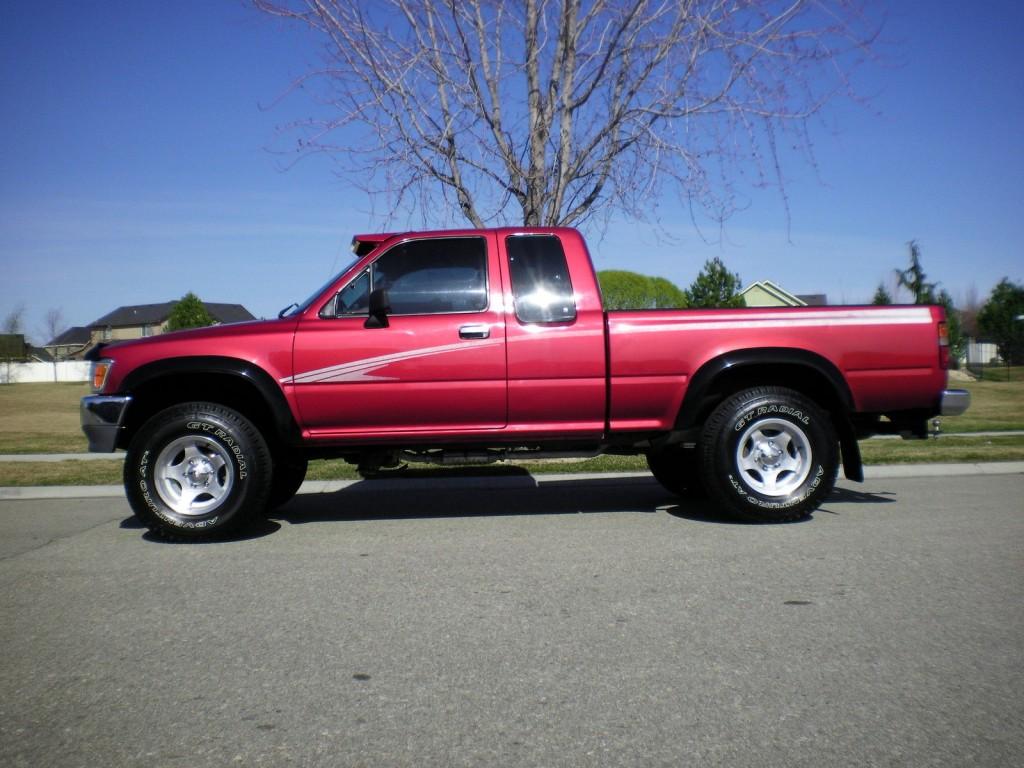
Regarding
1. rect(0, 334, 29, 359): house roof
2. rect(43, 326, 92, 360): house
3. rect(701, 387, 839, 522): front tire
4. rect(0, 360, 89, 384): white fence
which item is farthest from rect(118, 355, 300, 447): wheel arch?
rect(43, 326, 92, 360): house

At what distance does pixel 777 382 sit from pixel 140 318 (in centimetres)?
10420

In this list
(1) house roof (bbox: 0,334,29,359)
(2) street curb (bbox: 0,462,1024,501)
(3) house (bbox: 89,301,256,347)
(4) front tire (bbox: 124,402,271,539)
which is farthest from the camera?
Result: (3) house (bbox: 89,301,256,347)

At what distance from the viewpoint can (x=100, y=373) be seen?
6055 mm

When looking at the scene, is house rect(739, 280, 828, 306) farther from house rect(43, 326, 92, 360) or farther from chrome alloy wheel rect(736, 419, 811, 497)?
house rect(43, 326, 92, 360)

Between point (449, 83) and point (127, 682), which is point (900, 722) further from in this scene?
point (449, 83)

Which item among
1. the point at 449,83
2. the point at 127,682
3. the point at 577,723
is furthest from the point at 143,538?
the point at 449,83

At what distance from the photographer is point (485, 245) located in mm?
6352

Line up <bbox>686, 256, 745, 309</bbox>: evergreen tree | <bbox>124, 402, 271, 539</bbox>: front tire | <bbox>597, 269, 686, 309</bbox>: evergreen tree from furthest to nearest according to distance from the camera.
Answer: <bbox>597, 269, 686, 309</bbox>: evergreen tree
<bbox>686, 256, 745, 309</bbox>: evergreen tree
<bbox>124, 402, 271, 539</bbox>: front tire

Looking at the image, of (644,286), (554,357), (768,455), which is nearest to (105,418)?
(554,357)

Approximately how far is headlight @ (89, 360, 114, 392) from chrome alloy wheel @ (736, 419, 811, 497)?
4.51 metres

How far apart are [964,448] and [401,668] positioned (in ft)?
32.6

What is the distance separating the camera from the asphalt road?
2613mm

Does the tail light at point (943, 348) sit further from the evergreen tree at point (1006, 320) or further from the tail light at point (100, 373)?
the evergreen tree at point (1006, 320)

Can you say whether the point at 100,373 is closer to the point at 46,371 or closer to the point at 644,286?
the point at 644,286
